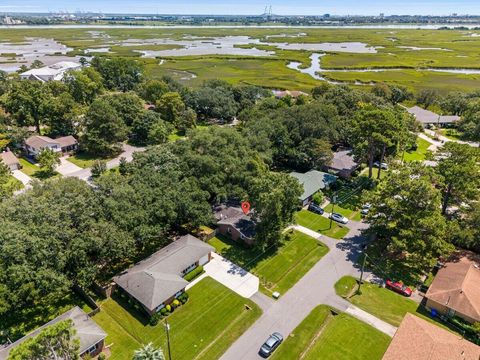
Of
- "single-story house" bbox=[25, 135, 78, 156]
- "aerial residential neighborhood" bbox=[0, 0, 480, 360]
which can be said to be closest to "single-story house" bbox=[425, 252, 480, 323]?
"aerial residential neighborhood" bbox=[0, 0, 480, 360]

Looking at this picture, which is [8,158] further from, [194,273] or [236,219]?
[194,273]

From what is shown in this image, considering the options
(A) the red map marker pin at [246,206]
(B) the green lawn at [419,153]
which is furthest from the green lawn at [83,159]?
(B) the green lawn at [419,153]

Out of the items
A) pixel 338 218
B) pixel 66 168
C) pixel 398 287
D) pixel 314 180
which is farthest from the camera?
pixel 66 168

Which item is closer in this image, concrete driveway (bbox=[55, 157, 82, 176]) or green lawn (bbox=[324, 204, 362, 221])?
green lawn (bbox=[324, 204, 362, 221])

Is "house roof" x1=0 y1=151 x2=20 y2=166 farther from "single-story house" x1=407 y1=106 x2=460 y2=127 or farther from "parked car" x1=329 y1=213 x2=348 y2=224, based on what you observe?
"single-story house" x1=407 y1=106 x2=460 y2=127

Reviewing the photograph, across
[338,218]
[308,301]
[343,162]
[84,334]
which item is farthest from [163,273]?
[343,162]
